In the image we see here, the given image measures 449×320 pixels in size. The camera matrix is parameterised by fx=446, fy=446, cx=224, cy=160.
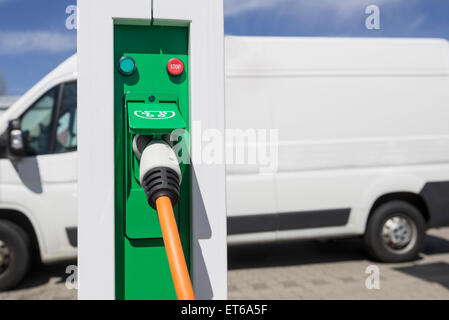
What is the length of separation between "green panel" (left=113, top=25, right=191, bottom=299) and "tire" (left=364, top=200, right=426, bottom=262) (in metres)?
5.20

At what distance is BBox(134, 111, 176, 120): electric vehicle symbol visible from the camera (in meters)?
0.98

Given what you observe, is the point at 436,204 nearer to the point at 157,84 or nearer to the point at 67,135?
the point at 67,135

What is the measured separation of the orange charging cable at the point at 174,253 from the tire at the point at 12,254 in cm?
458

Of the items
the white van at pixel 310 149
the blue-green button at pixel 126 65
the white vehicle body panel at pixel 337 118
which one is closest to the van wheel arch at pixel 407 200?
the white van at pixel 310 149

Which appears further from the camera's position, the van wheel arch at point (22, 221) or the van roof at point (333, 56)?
the van roof at point (333, 56)

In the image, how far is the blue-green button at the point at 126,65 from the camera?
101 cm

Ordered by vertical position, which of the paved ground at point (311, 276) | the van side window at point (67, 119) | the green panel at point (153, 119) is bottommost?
the paved ground at point (311, 276)

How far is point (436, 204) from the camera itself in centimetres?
582

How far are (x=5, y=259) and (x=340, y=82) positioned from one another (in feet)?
14.4

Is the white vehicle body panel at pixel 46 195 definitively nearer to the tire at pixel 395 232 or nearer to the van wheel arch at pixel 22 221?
the van wheel arch at pixel 22 221

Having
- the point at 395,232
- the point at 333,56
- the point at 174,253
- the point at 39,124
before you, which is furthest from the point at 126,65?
the point at 395,232

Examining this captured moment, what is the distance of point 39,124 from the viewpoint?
5.00 m

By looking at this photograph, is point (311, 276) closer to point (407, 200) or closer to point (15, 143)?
point (407, 200)
